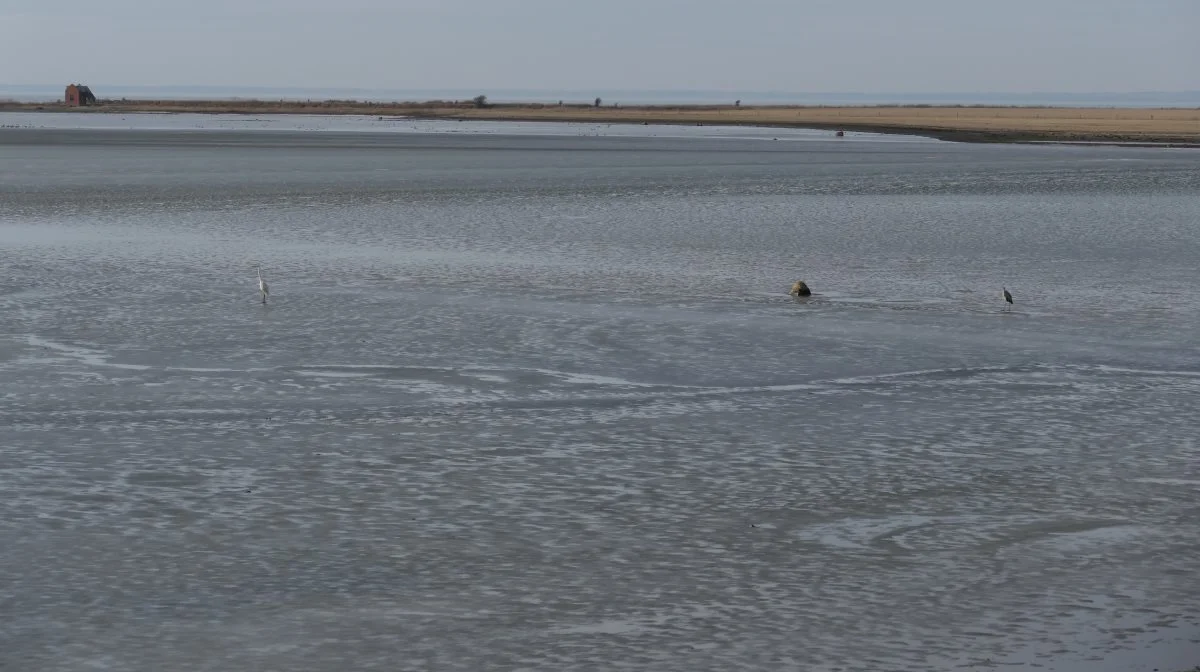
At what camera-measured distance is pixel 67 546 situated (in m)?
8.71

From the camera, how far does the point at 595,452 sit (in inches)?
436

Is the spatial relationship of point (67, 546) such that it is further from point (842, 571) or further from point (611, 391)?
point (611, 391)

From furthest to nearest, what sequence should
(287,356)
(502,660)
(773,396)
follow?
(287,356) < (773,396) < (502,660)

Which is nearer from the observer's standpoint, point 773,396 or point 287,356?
point 773,396

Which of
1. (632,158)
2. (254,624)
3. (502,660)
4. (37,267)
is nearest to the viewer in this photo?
(502,660)

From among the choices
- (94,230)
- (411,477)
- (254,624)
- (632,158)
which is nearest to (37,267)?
(94,230)

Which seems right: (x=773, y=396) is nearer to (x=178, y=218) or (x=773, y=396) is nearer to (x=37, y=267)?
(x=37, y=267)

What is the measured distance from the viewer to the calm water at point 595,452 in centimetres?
Result: 750

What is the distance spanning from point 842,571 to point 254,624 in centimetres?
308

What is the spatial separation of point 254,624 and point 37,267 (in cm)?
1505

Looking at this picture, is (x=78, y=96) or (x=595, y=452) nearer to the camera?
(x=595, y=452)

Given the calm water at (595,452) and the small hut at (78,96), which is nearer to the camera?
the calm water at (595,452)

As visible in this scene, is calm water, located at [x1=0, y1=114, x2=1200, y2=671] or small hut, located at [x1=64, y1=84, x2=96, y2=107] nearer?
calm water, located at [x1=0, y1=114, x2=1200, y2=671]

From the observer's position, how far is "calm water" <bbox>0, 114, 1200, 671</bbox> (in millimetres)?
7504
